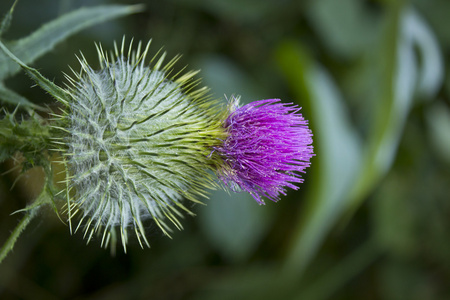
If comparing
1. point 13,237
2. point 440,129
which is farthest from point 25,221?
point 440,129

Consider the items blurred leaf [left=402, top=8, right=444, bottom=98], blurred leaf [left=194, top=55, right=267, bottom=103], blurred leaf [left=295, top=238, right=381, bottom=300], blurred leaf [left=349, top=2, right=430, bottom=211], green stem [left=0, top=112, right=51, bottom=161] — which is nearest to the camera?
green stem [left=0, top=112, right=51, bottom=161]

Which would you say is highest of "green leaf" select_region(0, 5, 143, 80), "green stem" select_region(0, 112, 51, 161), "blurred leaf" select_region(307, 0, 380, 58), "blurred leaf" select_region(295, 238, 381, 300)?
"blurred leaf" select_region(307, 0, 380, 58)

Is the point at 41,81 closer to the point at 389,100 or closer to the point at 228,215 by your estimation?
the point at 228,215

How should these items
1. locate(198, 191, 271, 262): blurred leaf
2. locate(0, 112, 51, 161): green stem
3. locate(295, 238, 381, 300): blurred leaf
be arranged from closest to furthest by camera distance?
1. locate(0, 112, 51, 161): green stem
2. locate(198, 191, 271, 262): blurred leaf
3. locate(295, 238, 381, 300): blurred leaf

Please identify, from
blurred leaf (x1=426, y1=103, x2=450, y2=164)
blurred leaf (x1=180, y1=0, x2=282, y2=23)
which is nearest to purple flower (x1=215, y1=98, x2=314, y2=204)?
blurred leaf (x1=180, y1=0, x2=282, y2=23)

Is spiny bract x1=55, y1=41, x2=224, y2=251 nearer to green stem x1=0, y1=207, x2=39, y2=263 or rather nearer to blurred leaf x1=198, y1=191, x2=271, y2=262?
green stem x1=0, y1=207, x2=39, y2=263

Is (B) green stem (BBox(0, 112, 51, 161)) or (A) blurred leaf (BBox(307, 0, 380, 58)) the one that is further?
(A) blurred leaf (BBox(307, 0, 380, 58))

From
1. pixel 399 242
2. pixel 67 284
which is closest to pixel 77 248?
pixel 67 284
